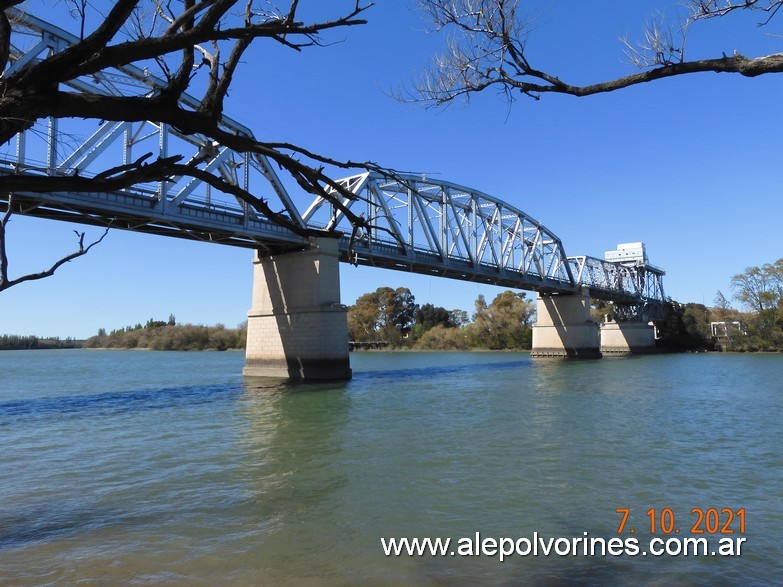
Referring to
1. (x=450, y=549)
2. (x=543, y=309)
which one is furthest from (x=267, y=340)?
(x=543, y=309)

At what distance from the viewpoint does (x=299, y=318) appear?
127ft

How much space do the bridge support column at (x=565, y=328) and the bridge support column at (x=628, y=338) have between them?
22277 millimetres

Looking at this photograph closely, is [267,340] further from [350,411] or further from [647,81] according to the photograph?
[647,81]

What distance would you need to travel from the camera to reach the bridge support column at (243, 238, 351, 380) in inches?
1483

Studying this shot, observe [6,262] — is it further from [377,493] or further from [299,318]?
[299,318]

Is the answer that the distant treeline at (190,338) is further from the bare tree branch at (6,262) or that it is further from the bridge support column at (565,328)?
the bare tree branch at (6,262)

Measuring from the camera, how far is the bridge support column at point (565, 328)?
8144cm

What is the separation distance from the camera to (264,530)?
8141 mm

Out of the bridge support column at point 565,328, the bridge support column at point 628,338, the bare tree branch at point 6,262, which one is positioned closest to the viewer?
the bare tree branch at point 6,262

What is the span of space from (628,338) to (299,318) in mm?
82183

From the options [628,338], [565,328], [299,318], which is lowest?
[628,338]
